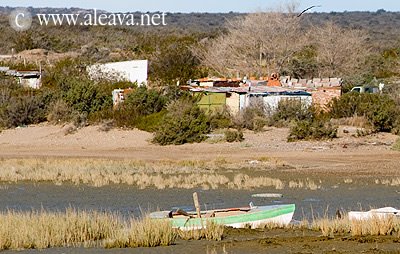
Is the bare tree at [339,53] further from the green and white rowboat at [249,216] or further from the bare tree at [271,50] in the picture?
the green and white rowboat at [249,216]

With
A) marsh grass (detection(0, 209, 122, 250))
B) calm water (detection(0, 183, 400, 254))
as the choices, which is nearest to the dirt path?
calm water (detection(0, 183, 400, 254))

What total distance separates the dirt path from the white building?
477 inches

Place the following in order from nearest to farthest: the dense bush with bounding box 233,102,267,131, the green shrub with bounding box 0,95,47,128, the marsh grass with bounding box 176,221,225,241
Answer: the marsh grass with bounding box 176,221,225,241, the dense bush with bounding box 233,102,267,131, the green shrub with bounding box 0,95,47,128

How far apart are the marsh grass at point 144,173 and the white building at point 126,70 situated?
73.9 ft

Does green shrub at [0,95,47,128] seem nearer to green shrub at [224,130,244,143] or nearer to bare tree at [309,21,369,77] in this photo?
green shrub at [224,130,244,143]

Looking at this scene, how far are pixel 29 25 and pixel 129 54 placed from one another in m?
24.5

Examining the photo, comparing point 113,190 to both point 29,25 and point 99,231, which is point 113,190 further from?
point 29,25

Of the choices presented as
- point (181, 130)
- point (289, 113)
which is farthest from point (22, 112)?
point (289, 113)

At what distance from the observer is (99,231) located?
1546cm

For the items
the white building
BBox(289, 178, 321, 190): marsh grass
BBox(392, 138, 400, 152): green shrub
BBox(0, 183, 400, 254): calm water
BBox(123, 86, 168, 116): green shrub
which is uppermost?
the white building

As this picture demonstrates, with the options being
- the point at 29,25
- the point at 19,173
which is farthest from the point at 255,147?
the point at 29,25

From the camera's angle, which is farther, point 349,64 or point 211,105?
point 349,64

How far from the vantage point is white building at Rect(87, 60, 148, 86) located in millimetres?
56375

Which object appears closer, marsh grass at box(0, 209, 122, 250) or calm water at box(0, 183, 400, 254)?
marsh grass at box(0, 209, 122, 250)
